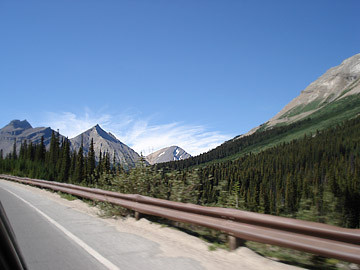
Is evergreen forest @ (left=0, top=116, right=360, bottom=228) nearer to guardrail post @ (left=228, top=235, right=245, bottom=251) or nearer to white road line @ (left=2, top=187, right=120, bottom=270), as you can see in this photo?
guardrail post @ (left=228, top=235, right=245, bottom=251)

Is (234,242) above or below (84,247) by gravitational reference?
above

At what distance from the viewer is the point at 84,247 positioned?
5723 mm

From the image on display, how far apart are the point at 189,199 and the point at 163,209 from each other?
1357 mm

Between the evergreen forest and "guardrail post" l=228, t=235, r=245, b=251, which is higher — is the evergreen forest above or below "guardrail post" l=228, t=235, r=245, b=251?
above

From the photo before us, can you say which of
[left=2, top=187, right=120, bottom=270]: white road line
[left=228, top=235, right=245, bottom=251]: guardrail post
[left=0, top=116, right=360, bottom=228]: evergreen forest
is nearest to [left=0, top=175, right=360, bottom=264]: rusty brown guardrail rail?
[left=228, top=235, right=245, bottom=251]: guardrail post

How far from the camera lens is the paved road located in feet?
15.5

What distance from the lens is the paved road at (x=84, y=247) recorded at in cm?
471

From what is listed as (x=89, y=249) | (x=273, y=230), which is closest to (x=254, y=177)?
(x=89, y=249)

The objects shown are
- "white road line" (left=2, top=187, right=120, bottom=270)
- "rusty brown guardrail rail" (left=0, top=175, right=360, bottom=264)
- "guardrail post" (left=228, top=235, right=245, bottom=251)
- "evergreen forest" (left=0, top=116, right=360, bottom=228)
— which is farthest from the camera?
"evergreen forest" (left=0, top=116, right=360, bottom=228)

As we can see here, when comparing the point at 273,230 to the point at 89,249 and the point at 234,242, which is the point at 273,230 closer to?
the point at 234,242

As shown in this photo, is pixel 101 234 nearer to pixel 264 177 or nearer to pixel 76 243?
pixel 76 243

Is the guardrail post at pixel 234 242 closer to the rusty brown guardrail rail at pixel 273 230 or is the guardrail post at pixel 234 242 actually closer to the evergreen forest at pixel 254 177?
the rusty brown guardrail rail at pixel 273 230

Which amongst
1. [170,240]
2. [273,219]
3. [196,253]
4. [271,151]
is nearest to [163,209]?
[170,240]

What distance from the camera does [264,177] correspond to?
138 meters
